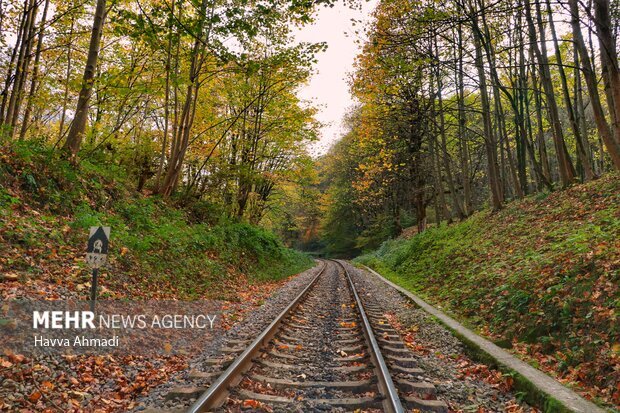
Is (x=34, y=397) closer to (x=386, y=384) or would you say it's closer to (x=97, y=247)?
(x=97, y=247)

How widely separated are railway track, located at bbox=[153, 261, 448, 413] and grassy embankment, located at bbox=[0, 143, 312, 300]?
305 cm

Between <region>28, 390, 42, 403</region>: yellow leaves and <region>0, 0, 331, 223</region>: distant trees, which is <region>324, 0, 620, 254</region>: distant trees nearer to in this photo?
<region>0, 0, 331, 223</region>: distant trees

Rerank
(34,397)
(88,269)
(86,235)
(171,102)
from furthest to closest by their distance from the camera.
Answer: (171,102) → (86,235) → (88,269) → (34,397)

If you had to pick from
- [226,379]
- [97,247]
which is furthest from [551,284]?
[97,247]

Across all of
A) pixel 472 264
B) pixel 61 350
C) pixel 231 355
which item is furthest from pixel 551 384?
pixel 472 264

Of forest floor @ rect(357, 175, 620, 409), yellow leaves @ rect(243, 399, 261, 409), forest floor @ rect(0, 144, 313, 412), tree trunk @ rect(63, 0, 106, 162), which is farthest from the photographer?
tree trunk @ rect(63, 0, 106, 162)

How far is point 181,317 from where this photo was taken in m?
7.44

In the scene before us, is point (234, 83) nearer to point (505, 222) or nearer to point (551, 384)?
point (505, 222)

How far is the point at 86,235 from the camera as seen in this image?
7.89 meters

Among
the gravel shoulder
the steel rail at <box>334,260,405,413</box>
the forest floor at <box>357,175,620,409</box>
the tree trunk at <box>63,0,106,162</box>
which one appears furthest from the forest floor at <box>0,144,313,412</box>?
the forest floor at <box>357,175,620,409</box>

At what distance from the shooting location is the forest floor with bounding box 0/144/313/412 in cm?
402

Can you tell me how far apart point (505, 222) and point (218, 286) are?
33.9 feet

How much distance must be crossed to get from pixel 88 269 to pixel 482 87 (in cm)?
1522

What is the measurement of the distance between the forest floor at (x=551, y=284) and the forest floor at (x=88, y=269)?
5233 mm
